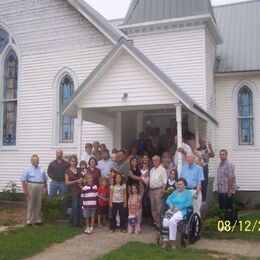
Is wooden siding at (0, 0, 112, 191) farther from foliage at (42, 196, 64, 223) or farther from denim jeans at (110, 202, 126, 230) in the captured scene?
denim jeans at (110, 202, 126, 230)

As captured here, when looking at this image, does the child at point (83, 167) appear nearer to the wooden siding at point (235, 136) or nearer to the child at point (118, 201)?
the child at point (118, 201)

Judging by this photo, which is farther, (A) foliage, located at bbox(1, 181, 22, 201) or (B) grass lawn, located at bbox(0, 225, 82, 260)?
(A) foliage, located at bbox(1, 181, 22, 201)

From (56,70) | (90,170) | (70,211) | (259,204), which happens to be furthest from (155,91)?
(259,204)

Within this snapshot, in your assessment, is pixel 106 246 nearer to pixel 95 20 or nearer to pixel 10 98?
pixel 95 20

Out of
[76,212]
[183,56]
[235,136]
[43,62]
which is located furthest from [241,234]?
[43,62]

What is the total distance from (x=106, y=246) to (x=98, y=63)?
7.50m

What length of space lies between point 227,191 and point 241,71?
6755 mm

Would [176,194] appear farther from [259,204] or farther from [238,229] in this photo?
[259,204]

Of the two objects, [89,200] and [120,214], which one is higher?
[89,200]

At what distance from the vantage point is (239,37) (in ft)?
60.3

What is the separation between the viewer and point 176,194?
9.34 meters

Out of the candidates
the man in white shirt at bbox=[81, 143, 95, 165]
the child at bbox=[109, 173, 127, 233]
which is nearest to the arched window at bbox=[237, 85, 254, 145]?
the man in white shirt at bbox=[81, 143, 95, 165]

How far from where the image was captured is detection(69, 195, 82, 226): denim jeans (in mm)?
10852
